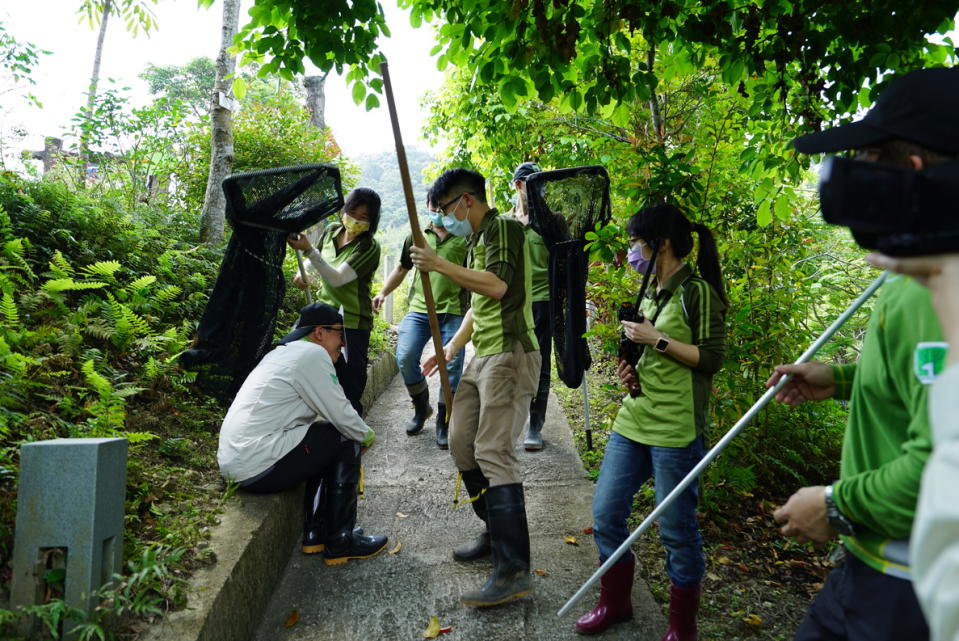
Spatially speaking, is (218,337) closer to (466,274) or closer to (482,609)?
(466,274)

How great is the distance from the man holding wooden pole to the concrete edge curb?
107cm

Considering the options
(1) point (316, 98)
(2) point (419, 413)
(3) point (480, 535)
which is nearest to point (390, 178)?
(1) point (316, 98)

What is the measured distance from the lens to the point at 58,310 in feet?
15.1

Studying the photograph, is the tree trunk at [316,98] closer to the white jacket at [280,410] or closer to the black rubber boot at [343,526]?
the white jacket at [280,410]

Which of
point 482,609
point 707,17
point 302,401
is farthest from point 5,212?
point 707,17

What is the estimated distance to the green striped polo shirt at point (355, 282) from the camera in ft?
16.1

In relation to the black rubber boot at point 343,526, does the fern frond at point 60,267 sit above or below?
above

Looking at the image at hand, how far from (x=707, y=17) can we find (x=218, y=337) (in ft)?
11.8

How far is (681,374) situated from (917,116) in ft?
5.96

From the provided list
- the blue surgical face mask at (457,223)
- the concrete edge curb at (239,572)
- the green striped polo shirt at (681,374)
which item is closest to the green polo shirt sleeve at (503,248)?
the blue surgical face mask at (457,223)

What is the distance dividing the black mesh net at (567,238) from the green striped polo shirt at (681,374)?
1.64 m

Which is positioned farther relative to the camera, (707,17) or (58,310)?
(58,310)

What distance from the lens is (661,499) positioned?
291 cm

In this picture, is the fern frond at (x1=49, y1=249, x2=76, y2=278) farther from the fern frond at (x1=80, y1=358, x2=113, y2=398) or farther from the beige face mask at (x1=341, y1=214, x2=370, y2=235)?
the beige face mask at (x1=341, y1=214, x2=370, y2=235)
